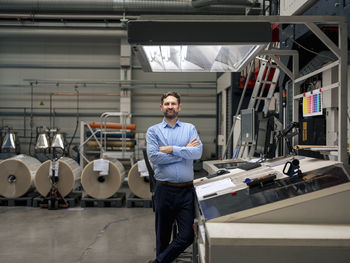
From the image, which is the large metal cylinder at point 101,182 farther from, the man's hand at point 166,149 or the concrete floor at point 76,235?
the man's hand at point 166,149

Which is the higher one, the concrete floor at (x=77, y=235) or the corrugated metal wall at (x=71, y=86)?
the corrugated metal wall at (x=71, y=86)

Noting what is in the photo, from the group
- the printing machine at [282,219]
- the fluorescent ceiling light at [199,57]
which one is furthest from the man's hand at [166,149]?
the printing machine at [282,219]

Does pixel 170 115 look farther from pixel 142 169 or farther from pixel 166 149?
pixel 142 169

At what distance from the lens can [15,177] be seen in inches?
277

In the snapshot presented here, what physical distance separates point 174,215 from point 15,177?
4.99 meters

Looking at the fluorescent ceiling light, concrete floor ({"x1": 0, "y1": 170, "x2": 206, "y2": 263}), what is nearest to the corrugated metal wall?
concrete floor ({"x1": 0, "y1": 170, "x2": 206, "y2": 263})

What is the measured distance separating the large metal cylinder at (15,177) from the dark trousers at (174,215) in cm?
467

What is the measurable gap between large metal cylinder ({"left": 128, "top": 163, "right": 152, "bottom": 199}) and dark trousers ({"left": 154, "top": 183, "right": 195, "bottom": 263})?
12.3 feet

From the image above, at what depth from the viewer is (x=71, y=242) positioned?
184 inches

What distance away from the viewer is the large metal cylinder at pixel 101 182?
6816 millimetres

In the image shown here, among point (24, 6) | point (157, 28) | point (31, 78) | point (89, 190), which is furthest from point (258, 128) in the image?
point (31, 78)

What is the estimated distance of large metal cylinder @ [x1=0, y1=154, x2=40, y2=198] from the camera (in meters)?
6.99

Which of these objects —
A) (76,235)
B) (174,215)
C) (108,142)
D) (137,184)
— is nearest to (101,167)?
(137,184)

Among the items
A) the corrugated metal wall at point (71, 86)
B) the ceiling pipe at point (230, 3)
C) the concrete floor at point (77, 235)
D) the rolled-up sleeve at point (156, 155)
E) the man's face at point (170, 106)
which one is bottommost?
the concrete floor at point (77, 235)
